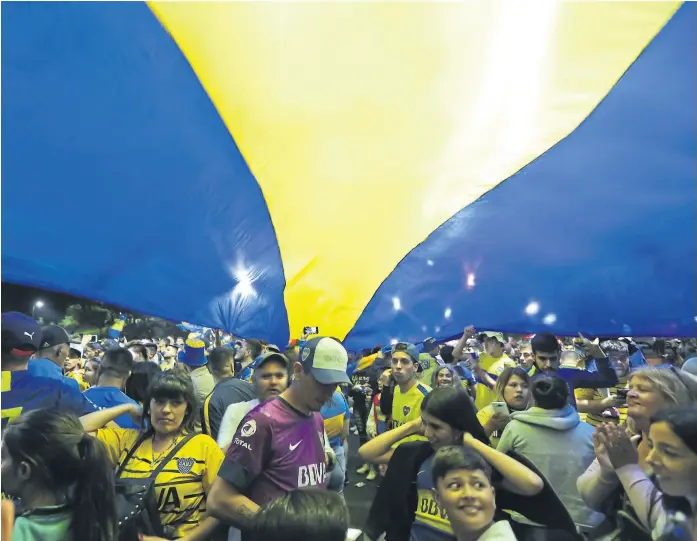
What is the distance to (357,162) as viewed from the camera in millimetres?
3912

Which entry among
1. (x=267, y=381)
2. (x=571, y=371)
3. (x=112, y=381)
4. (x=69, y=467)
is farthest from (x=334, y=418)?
(x=69, y=467)

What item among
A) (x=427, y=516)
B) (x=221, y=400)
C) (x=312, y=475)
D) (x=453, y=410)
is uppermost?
(x=221, y=400)

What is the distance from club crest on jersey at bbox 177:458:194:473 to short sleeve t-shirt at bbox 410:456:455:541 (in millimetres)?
1117

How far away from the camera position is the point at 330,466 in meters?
2.87

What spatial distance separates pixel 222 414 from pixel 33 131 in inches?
97.7

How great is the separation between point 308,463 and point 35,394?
67.9 inches

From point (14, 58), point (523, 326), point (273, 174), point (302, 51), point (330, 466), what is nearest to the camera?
point (14, 58)

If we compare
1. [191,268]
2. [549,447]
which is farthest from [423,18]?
[549,447]

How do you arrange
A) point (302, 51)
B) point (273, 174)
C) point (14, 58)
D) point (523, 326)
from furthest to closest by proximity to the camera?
point (523, 326)
point (273, 174)
point (302, 51)
point (14, 58)

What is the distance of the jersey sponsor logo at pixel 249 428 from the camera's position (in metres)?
2.32

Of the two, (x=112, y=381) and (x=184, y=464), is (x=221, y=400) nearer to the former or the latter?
(x=112, y=381)

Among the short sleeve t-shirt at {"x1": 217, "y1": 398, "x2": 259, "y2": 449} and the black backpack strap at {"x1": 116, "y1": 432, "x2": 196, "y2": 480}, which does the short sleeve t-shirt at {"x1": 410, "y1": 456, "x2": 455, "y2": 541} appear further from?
the short sleeve t-shirt at {"x1": 217, "y1": 398, "x2": 259, "y2": 449}

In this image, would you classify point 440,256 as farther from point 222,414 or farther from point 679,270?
point 222,414

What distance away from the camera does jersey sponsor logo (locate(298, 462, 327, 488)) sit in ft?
7.85
